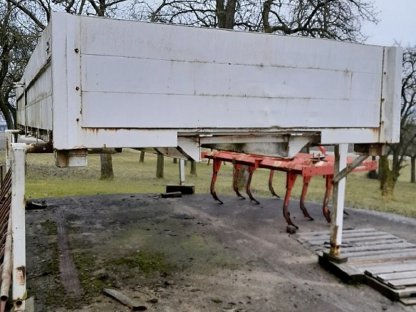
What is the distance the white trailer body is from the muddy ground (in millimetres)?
1146

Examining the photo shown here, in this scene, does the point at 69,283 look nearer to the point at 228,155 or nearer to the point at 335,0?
the point at 228,155

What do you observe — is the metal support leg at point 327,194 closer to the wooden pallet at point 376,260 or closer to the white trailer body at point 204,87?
the wooden pallet at point 376,260

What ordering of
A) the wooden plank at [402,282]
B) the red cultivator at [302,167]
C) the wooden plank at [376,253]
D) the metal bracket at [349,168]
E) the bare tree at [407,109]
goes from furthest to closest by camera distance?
the bare tree at [407,109]
the red cultivator at [302,167]
the wooden plank at [376,253]
the metal bracket at [349,168]
the wooden plank at [402,282]

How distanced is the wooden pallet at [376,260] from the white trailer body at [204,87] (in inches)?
45.9

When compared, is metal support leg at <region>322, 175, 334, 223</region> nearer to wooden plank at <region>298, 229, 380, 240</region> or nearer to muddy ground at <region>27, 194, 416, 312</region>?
muddy ground at <region>27, 194, 416, 312</region>

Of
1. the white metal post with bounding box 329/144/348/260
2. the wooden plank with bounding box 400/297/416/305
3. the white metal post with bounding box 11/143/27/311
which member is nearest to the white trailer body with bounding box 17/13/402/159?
the white metal post with bounding box 11/143/27/311

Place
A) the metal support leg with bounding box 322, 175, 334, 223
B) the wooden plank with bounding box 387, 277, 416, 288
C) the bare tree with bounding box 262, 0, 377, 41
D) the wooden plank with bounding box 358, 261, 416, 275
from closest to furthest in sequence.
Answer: the wooden plank with bounding box 387, 277, 416, 288 < the wooden plank with bounding box 358, 261, 416, 275 < the metal support leg with bounding box 322, 175, 334, 223 < the bare tree with bounding box 262, 0, 377, 41

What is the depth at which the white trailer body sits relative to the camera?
2479 millimetres

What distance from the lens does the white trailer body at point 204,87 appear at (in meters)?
2.48

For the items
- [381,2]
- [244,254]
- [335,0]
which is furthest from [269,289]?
[381,2]

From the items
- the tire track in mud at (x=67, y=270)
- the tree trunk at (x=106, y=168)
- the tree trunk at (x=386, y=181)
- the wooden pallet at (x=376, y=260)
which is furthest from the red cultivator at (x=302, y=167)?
the tree trunk at (x=386, y=181)

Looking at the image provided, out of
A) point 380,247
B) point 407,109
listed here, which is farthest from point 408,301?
point 407,109

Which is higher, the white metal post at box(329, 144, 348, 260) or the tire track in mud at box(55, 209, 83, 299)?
the white metal post at box(329, 144, 348, 260)

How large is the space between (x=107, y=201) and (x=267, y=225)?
2885 millimetres
